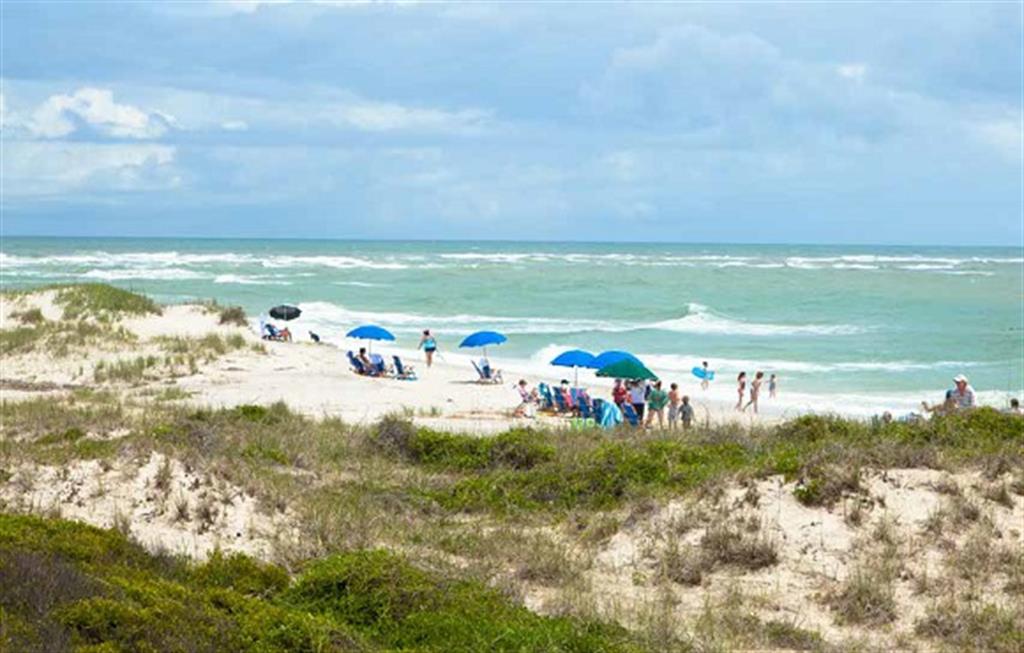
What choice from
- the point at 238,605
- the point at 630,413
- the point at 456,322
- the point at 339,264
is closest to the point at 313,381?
the point at 630,413

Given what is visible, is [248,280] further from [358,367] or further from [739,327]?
[358,367]

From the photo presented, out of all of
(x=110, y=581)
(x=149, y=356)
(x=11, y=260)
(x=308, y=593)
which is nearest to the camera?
(x=110, y=581)

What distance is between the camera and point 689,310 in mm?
57188

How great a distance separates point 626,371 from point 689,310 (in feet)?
118

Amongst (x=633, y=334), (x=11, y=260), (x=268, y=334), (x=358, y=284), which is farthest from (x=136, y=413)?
(x=11, y=260)

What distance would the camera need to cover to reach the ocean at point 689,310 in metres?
34.6

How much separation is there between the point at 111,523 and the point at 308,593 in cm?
300

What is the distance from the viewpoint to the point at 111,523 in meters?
10.0

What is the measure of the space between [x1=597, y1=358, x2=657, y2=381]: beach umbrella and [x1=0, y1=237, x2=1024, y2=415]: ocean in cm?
636

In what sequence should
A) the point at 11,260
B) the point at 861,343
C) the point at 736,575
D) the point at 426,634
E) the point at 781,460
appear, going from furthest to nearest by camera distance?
the point at 11,260 → the point at 861,343 → the point at 781,460 → the point at 736,575 → the point at 426,634

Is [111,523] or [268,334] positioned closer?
[111,523]

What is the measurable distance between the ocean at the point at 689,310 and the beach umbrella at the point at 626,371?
6356 mm

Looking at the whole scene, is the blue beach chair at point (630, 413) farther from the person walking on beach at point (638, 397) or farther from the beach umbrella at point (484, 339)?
the beach umbrella at point (484, 339)

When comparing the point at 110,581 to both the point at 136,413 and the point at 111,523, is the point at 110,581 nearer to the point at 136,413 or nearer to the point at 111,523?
the point at 111,523
